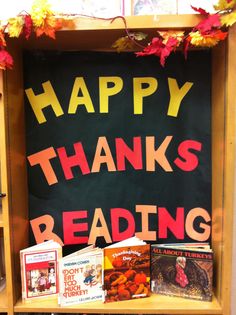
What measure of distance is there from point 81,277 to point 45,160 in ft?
1.79

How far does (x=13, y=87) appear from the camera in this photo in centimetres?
129

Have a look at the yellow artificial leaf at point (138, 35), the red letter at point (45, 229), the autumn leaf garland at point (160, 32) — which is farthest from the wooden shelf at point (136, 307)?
the yellow artificial leaf at point (138, 35)

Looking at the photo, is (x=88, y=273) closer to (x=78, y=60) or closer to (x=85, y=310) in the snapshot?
(x=85, y=310)

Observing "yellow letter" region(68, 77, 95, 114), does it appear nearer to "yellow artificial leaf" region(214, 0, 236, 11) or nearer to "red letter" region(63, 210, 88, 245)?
"red letter" region(63, 210, 88, 245)

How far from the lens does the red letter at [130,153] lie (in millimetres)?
1442

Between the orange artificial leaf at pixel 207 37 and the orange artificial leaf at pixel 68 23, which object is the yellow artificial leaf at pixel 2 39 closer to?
the orange artificial leaf at pixel 68 23

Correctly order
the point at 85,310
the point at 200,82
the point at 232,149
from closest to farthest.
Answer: the point at 232,149, the point at 85,310, the point at 200,82

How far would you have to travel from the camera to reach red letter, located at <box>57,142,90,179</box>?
146 centimetres

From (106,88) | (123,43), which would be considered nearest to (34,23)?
(123,43)

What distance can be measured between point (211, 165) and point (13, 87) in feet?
3.03

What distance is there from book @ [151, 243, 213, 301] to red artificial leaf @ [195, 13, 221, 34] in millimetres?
843

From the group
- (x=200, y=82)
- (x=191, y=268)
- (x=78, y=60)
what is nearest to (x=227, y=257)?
(x=191, y=268)

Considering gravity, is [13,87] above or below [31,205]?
above

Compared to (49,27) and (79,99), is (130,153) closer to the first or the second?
(79,99)
